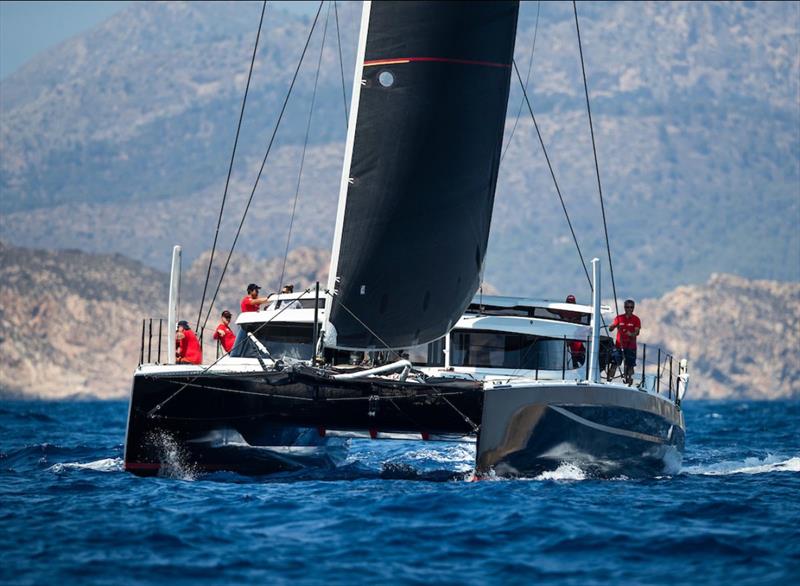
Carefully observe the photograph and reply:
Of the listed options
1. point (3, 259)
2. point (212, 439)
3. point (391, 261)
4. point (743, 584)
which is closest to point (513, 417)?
point (391, 261)

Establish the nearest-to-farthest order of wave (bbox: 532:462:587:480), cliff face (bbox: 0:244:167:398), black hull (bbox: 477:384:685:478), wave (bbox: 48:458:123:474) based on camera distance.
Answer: black hull (bbox: 477:384:685:478) < wave (bbox: 532:462:587:480) < wave (bbox: 48:458:123:474) < cliff face (bbox: 0:244:167:398)

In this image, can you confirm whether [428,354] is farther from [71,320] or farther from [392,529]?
[71,320]

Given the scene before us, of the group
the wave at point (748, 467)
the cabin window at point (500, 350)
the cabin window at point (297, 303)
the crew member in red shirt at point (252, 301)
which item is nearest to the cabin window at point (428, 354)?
the cabin window at point (500, 350)

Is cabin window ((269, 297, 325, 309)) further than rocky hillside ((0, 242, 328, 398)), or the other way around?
rocky hillside ((0, 242, 328, 398))

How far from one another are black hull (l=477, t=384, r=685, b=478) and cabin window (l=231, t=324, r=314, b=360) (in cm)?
310

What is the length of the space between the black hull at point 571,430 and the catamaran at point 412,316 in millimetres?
21

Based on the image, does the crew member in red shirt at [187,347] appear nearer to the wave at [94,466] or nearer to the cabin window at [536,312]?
the wave at [94,466]

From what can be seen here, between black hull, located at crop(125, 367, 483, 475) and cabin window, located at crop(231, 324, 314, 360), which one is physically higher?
cabin window, located at crop(231, 324, 314, 360)

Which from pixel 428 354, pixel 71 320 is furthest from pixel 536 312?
pixel 71 320

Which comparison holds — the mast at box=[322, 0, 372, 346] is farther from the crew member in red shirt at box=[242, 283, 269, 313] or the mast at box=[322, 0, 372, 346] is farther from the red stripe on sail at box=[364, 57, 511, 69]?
the crew member in red shirt at box=[242, 283, 269, 313]

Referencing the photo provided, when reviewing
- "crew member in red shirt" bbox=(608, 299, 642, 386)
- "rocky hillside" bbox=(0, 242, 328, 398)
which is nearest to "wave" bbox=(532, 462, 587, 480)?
"crew member in red shirt" bbox=(608, 299, 642, 386)

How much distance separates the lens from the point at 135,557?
14.2 metres

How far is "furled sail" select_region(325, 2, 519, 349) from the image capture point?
18516 mm

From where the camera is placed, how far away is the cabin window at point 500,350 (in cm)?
2048
